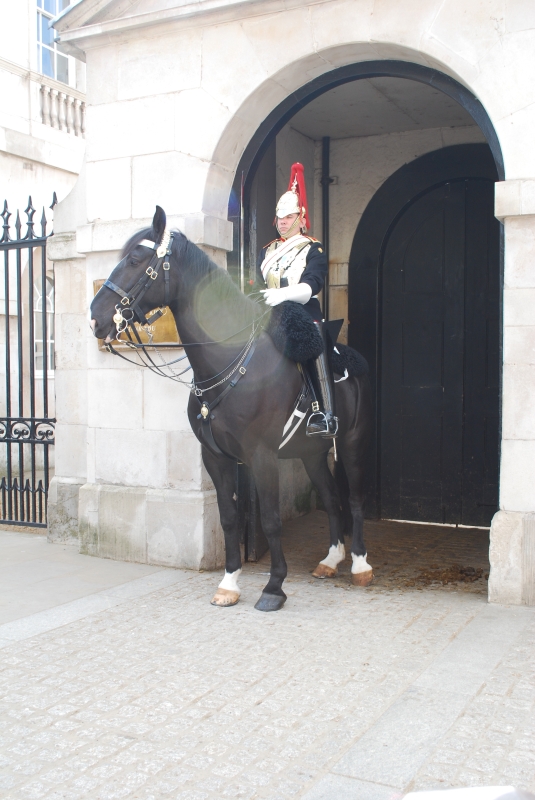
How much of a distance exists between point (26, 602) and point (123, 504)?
128cm

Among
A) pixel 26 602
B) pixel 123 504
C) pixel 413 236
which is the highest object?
pixel 413 236

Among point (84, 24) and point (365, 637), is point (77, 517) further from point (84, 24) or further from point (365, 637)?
point (84, 24)

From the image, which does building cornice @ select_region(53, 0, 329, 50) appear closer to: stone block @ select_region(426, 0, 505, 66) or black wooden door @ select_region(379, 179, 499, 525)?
stone block @ select_region(426, 0, 505, 66)

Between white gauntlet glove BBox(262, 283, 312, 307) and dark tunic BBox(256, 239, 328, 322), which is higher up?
dark tunic BBox(256, 239, 328, 322)

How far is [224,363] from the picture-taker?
4.95 meters

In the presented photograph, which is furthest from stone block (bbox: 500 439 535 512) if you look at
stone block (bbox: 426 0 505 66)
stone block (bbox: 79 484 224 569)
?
stone block (bbox: 426 0 505 66)

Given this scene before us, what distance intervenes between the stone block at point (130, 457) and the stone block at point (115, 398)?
0.08 metres

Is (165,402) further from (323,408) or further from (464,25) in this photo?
(464,25)

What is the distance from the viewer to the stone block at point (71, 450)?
6859 mm

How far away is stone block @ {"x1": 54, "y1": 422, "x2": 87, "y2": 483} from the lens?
6.86 m

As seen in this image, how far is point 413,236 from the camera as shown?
7.90 meters

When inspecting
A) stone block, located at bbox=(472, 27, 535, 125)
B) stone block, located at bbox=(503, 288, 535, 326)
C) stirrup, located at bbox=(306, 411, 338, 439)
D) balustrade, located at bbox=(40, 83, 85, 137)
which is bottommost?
stirrup, located at bbox=(306, 411, 338, 439)

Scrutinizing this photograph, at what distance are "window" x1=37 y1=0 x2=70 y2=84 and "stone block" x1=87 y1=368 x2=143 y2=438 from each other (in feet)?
28.9

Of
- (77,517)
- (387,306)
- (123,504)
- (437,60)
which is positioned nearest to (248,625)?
(123,504)
